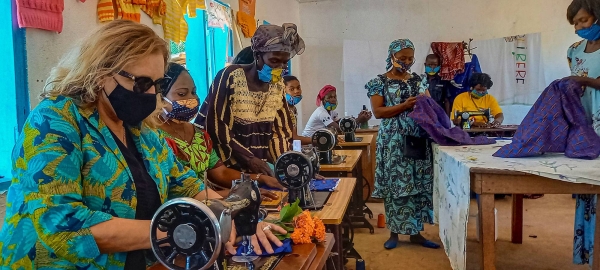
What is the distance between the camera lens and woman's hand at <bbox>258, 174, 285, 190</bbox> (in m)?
2.49

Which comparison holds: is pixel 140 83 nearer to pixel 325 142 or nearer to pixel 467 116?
pixel 325 142

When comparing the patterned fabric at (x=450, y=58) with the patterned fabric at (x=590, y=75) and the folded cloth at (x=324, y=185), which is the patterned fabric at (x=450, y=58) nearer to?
the patterned fabric at (x=590, y=75)

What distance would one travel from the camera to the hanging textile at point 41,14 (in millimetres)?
2170

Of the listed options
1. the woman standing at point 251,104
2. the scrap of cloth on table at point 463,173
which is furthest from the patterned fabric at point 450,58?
the woman standing at point 251,104

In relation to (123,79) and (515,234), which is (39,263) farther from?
(515,234)

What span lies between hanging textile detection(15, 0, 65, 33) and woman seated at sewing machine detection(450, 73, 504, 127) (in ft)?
15.2

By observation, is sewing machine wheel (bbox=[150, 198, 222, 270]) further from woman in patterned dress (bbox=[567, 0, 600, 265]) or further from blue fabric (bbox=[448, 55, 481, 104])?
blue fabric (bbox=[448, 55, 481, 104])

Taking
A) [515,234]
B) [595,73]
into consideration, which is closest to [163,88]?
[595,73]

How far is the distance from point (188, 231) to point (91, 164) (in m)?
0.37

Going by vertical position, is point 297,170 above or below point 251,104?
below

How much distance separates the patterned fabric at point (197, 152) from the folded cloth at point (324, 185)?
0.53 metres

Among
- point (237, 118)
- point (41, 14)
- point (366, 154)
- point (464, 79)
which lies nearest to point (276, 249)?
point (237, 118)

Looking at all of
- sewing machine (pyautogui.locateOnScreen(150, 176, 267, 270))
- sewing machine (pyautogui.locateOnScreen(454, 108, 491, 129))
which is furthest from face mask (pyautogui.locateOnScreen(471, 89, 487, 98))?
sewing machine (pyautogui.locateOnScreen(150, 176, 267, 270))

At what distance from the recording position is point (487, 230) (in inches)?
99.0
